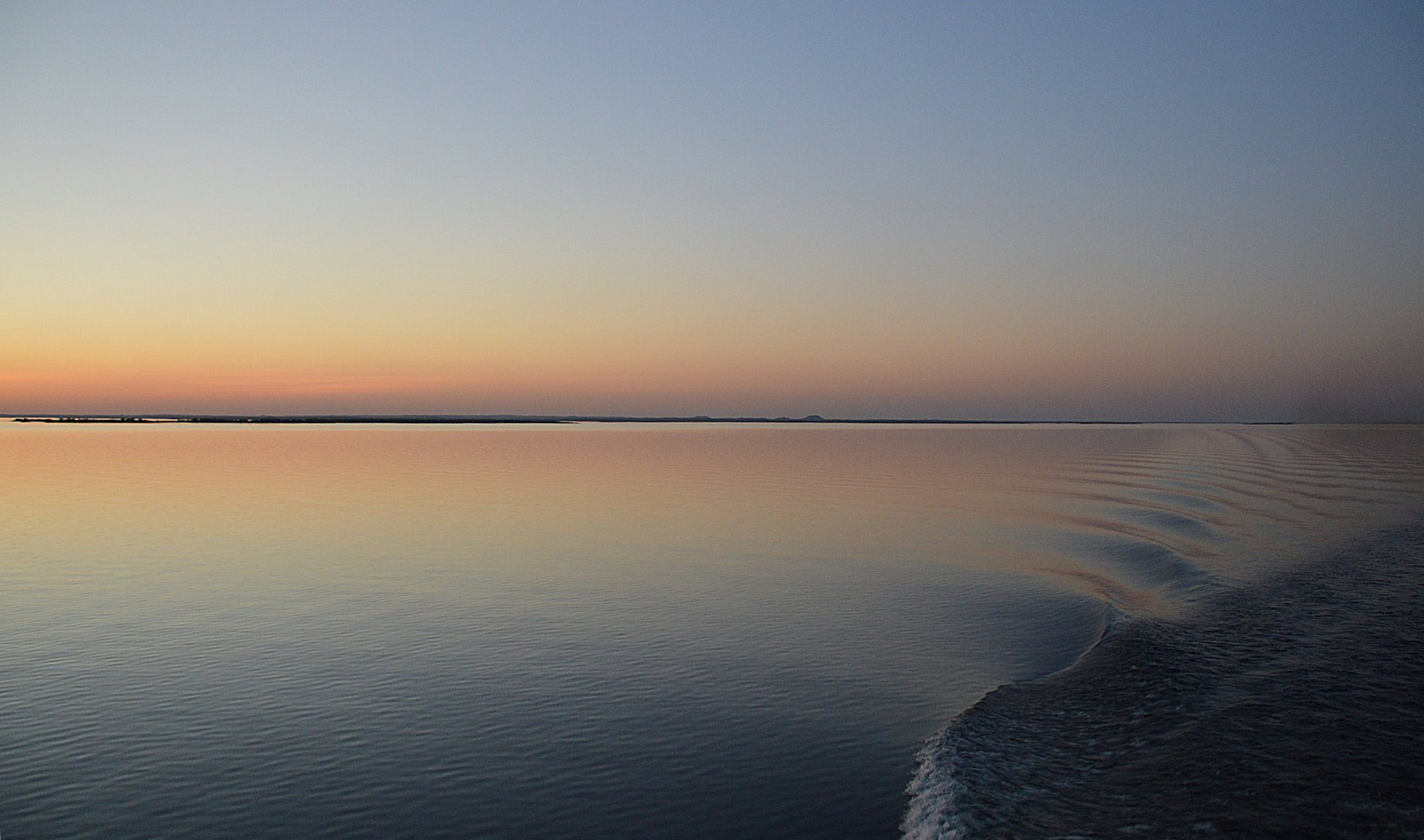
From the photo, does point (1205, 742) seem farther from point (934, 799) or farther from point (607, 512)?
point (607, 512)

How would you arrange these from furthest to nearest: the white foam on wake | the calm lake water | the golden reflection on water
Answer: the golden reflection on water < the calm lake water < the white foam on wake

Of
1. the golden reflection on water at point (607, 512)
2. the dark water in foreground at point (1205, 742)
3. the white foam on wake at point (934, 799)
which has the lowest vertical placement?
the white foam on wake at point (934, 799)

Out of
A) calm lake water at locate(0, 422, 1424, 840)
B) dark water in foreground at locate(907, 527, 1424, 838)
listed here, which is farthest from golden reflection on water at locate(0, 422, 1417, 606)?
dark water in foreground at locate(907, 527, 1424, 838)

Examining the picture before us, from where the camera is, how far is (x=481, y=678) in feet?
41.4

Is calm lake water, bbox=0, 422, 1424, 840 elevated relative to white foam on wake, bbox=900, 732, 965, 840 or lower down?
elevated

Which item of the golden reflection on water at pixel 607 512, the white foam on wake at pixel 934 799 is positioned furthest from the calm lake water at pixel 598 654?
the golden reflection on water at pixel 607 512

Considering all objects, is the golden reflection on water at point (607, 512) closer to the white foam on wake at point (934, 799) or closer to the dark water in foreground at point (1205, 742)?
the dark water in foreground at point (1205, 742)

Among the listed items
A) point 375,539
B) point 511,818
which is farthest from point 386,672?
point 375,539

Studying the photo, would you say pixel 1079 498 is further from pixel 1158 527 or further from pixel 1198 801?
pixel 1198 801

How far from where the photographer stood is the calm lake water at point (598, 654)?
28.7ft

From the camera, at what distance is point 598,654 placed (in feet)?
45.9

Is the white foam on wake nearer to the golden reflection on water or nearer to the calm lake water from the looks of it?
the calm lake water

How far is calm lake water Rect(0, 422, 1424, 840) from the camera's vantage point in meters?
8.74

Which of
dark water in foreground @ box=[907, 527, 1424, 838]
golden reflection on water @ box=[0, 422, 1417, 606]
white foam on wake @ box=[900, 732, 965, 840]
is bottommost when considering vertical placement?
white foam on wake @ box=[900, 732, 965, 840]
